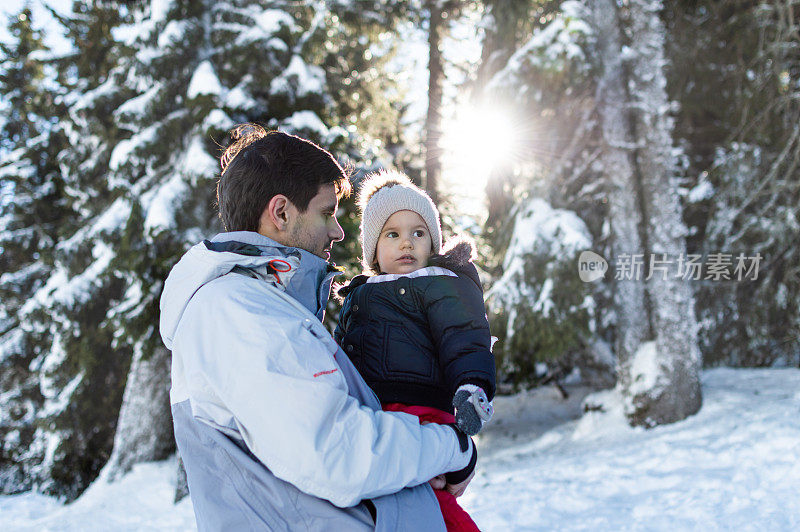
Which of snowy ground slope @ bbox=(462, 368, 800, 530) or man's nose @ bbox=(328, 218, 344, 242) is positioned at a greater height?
man's nose @ bbox=(328, 218, 344, 242)

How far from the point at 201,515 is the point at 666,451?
601 centimetres

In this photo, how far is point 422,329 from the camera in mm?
2031

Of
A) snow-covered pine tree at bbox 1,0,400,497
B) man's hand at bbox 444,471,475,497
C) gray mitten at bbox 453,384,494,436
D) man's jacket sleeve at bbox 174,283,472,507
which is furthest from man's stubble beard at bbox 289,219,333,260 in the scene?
snow-covered pine tree at bbox 1,0,400,497

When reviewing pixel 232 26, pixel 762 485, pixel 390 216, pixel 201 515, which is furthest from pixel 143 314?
pixel 762 485

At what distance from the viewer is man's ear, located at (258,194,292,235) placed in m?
1.76

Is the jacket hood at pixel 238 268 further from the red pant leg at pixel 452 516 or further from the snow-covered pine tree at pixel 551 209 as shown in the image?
the snow-covered pine tree at pixel 551 209

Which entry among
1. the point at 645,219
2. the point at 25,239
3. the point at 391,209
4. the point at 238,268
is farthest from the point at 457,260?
the point at 25,239

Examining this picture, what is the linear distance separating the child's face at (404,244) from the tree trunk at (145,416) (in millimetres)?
7488

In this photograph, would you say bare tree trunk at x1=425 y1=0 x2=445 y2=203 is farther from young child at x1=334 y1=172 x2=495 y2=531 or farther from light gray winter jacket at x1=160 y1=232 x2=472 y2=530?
light gray winter jacket at x1=160 y1=232 x2=472 y2=530

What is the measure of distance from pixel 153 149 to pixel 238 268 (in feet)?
24.5

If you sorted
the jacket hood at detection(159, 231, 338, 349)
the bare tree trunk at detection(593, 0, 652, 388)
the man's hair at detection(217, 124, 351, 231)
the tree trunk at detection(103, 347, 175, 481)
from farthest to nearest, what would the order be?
the tree trunk at detection(103, 347, 175, 481) → the bare tree trunk at detection(593, 0, 652, 388) → the man's hair at detection(217, 124, 351, 231) → the jacket hood at detection(159, 231, 338, 349)

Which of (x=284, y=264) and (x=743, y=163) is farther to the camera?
(x=743, y=163)

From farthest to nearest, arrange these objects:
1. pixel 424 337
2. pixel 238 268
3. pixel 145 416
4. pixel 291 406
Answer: pixel 145 416 < pixel 424 337 < pixel 238 268 < pixel 291 406

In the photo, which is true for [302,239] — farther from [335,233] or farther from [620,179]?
[620,179]
